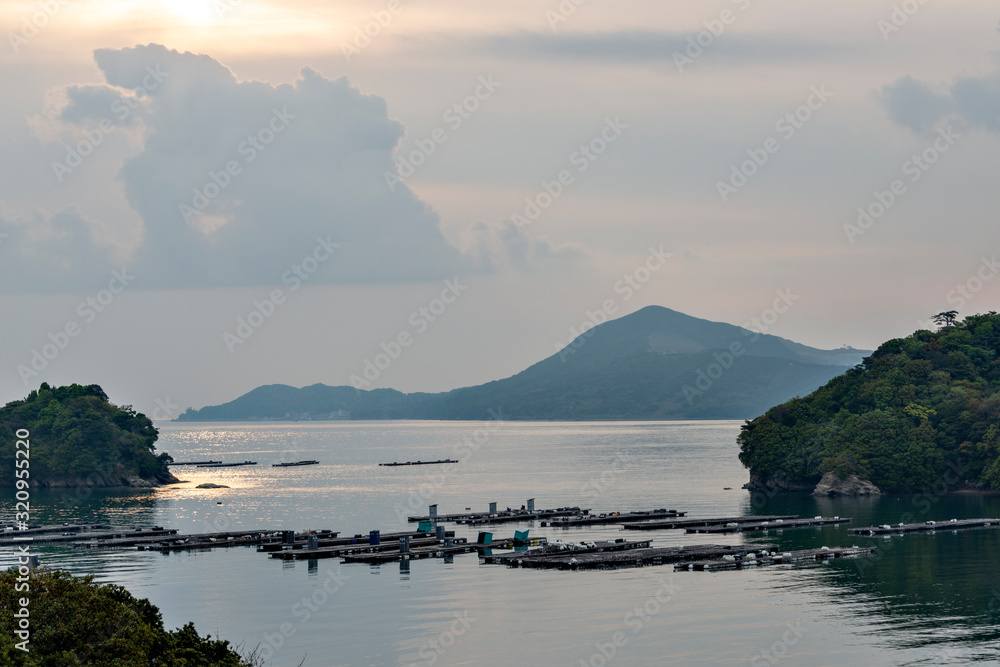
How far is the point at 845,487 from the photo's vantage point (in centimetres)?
14188

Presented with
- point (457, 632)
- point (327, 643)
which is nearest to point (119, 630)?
point (327, 643)

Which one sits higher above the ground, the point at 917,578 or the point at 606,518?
the point at 606,518

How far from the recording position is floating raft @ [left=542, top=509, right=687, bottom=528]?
113 m

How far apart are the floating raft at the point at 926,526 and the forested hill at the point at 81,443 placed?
413 feet

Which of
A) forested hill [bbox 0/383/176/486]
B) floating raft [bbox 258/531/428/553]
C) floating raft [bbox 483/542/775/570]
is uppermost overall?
forested hill [bbox 0/383/176/486]

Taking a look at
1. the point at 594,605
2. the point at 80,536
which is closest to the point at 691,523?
the point at 594,605

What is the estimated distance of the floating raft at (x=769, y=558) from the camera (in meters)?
77.1

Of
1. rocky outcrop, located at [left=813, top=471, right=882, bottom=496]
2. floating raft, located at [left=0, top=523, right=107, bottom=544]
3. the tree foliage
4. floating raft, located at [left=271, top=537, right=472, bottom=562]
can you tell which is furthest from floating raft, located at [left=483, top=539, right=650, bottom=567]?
rocky outcrop, located at [left=813, top=471, right=882, bottom=496]

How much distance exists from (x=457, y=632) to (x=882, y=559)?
1554 inches

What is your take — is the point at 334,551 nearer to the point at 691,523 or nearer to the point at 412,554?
the point at 412,554

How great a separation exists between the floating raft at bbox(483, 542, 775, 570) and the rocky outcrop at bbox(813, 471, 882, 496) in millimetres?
60845

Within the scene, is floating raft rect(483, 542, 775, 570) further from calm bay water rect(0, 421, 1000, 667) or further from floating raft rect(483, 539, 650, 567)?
calm bay water rect(0, 421, 1000, 667)

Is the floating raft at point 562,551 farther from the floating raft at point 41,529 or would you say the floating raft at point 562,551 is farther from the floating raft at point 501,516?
the floating raft at point 41,529

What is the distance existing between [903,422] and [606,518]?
5156 centimetres
